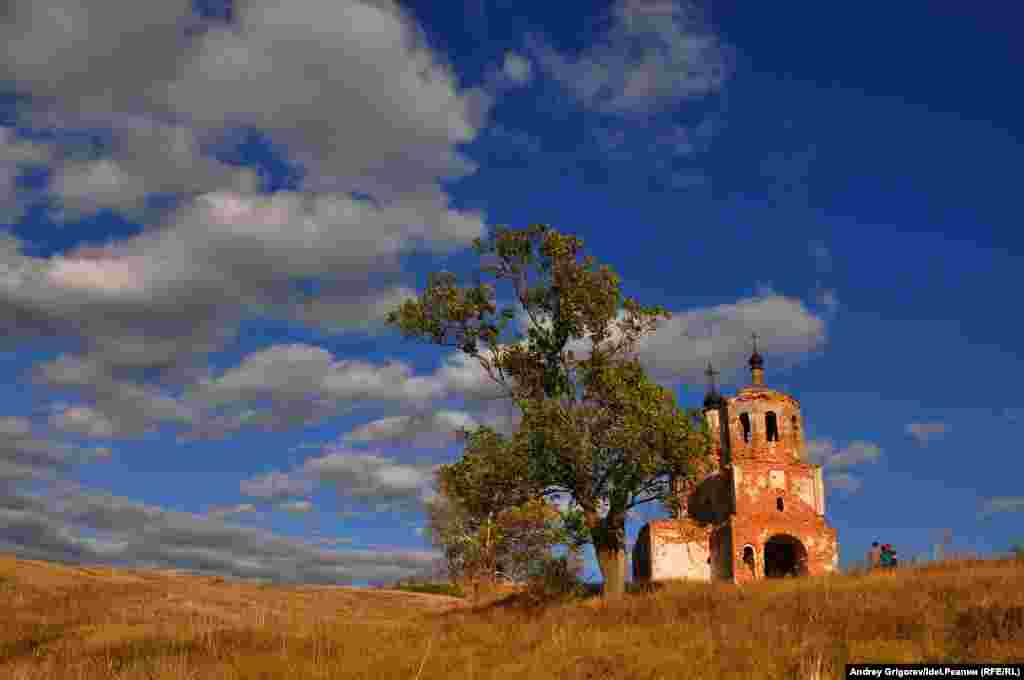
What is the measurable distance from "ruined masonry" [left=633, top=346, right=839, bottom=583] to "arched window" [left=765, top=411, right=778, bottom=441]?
0.23 feet

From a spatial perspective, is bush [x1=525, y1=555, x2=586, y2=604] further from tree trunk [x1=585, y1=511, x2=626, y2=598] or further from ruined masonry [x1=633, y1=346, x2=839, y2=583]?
ruined masonry [x1=633, y1=346, x2=839, y2=583]

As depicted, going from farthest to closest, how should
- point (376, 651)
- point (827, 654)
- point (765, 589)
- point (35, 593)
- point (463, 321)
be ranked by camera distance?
point (35, 593)
point (463, 321)
point (765, 589)
point (376, 651)
point (827, 654)

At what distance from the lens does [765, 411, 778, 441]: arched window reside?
55.5 metres

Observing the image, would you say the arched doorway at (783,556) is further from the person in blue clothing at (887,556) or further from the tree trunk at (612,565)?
the tree trunk at (612,565)

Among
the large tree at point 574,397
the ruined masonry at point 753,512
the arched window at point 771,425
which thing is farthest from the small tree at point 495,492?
the arched window at point 771,425

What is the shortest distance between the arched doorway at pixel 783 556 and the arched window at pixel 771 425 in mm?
7131

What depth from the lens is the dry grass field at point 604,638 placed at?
543 inches

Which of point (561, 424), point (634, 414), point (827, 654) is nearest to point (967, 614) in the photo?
point (827, 654)

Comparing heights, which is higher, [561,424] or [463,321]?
[463,321]

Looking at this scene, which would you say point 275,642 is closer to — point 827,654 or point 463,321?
point 827,654

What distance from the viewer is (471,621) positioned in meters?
23.2

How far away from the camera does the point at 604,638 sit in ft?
56.7

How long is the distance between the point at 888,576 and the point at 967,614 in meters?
8.91

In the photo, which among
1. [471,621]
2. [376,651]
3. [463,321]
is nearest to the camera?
[376,651]
